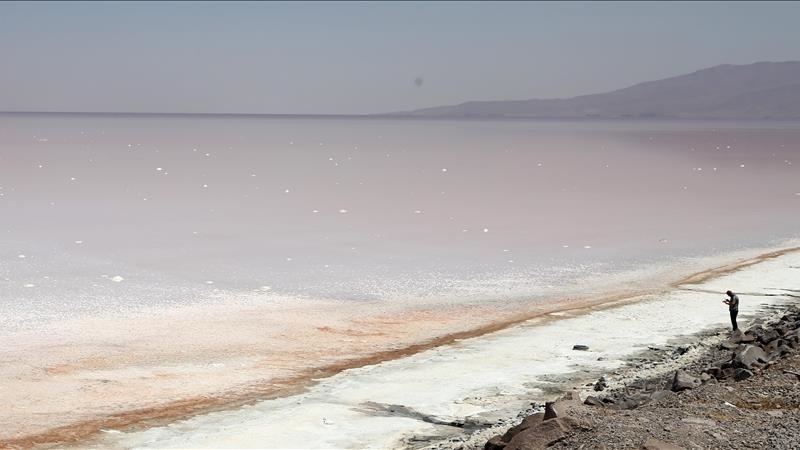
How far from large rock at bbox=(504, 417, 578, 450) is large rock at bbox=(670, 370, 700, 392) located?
206cm

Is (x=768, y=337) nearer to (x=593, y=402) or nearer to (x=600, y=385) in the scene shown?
(x=600, y=385)

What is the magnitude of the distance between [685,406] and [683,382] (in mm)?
909

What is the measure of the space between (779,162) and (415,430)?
5359cm

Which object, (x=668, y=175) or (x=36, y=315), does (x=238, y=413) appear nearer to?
(x=36, y=315)

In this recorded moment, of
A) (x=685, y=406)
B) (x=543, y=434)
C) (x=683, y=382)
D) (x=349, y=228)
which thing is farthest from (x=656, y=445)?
(x=349, y=228)

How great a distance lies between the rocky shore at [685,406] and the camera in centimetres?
859

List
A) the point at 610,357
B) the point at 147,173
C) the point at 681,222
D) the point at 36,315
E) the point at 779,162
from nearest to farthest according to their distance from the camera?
the point at 610,357 → the point at 36,315 → the point at 681,222 → the point at 147,173 → the point at 779,162

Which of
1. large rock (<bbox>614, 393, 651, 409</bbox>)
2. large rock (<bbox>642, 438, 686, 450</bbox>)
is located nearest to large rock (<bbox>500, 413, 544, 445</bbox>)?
large rock (<bbox>642, 438, 686, 450</bbox>)

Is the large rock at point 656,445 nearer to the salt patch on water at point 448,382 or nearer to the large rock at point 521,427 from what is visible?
the large rock at point 521,427

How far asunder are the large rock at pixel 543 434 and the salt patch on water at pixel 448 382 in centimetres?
162

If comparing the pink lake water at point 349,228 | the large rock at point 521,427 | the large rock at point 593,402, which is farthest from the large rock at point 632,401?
the pink lake water at point 349,228

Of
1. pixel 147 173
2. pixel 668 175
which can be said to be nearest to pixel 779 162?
pixel 668 175

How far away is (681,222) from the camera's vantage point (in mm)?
28531

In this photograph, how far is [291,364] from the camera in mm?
13180
